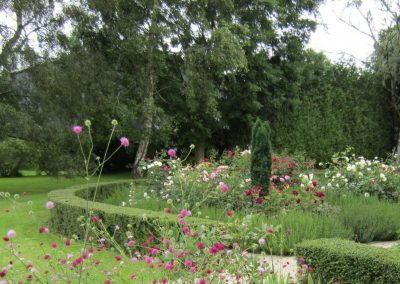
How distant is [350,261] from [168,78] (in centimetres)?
1213

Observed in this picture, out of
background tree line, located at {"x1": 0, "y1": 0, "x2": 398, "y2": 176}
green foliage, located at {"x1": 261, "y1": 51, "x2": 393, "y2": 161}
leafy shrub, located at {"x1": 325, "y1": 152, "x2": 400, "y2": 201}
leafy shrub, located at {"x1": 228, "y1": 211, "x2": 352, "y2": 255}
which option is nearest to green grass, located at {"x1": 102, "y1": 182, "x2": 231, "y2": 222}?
leafy shrub, located at {"x1": 228, "y1": 211, "x2": 352, "y2": 255}

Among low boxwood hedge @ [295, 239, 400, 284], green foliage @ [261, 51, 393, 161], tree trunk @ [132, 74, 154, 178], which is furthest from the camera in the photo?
green foliage @ [261, 51, 393, 161]

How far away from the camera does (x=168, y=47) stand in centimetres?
1491

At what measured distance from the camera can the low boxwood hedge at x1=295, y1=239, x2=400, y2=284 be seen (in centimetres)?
331

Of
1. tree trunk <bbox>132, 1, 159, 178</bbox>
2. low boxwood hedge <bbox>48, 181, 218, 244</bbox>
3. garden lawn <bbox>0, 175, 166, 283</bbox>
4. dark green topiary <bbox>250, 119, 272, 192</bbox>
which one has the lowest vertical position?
garden lawn <bbox>0, 175, 166, 283</bbox>

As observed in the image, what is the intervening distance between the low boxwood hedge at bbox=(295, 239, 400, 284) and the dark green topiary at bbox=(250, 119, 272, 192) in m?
3.08

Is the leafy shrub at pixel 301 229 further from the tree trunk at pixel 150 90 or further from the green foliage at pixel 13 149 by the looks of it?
the green foliage at pixel 13 149

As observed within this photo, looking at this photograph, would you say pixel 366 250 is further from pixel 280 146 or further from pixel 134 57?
pixel 280 146

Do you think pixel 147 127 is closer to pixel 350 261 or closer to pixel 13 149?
pixel 13 149

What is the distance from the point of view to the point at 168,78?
49.4 ft

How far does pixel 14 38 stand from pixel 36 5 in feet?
3.52

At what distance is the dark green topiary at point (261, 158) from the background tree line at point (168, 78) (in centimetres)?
436

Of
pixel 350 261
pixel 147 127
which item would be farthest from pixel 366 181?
pixel 147 127

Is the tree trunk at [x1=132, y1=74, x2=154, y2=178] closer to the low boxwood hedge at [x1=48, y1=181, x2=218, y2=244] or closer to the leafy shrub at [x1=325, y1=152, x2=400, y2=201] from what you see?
the low boxwood hedge at [x1=48, y1=181, x2=218, y2=244]
